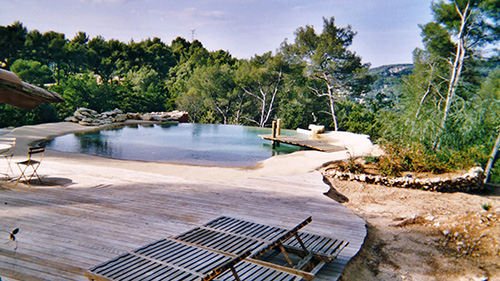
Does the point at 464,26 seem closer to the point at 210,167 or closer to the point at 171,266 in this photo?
the point at 210,167

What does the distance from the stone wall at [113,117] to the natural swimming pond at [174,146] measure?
5.79 ft

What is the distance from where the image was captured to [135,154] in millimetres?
11531

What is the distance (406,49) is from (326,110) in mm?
7027

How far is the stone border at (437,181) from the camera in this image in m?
6.17

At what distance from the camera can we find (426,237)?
3.87 meters

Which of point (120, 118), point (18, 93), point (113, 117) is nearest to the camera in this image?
point (18, 93)

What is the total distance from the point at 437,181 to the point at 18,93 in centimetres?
681

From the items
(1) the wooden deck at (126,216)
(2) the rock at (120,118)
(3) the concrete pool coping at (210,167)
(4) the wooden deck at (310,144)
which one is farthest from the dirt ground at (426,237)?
(2) the rock at (120,118)

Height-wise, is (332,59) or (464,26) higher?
(332,59)

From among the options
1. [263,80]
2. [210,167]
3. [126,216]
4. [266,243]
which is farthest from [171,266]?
[263,80]

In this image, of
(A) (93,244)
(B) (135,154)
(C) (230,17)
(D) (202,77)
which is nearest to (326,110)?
(D) (202,77)

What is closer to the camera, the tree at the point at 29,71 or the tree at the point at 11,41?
the tree at the point at 29,71

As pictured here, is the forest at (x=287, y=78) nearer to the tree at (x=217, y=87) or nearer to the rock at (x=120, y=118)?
the tree at (x=217, y=87)

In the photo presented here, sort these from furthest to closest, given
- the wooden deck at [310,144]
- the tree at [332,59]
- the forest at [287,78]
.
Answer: the tree at [332,59], the forest at [287,78], the wooden deck at [310,144]
